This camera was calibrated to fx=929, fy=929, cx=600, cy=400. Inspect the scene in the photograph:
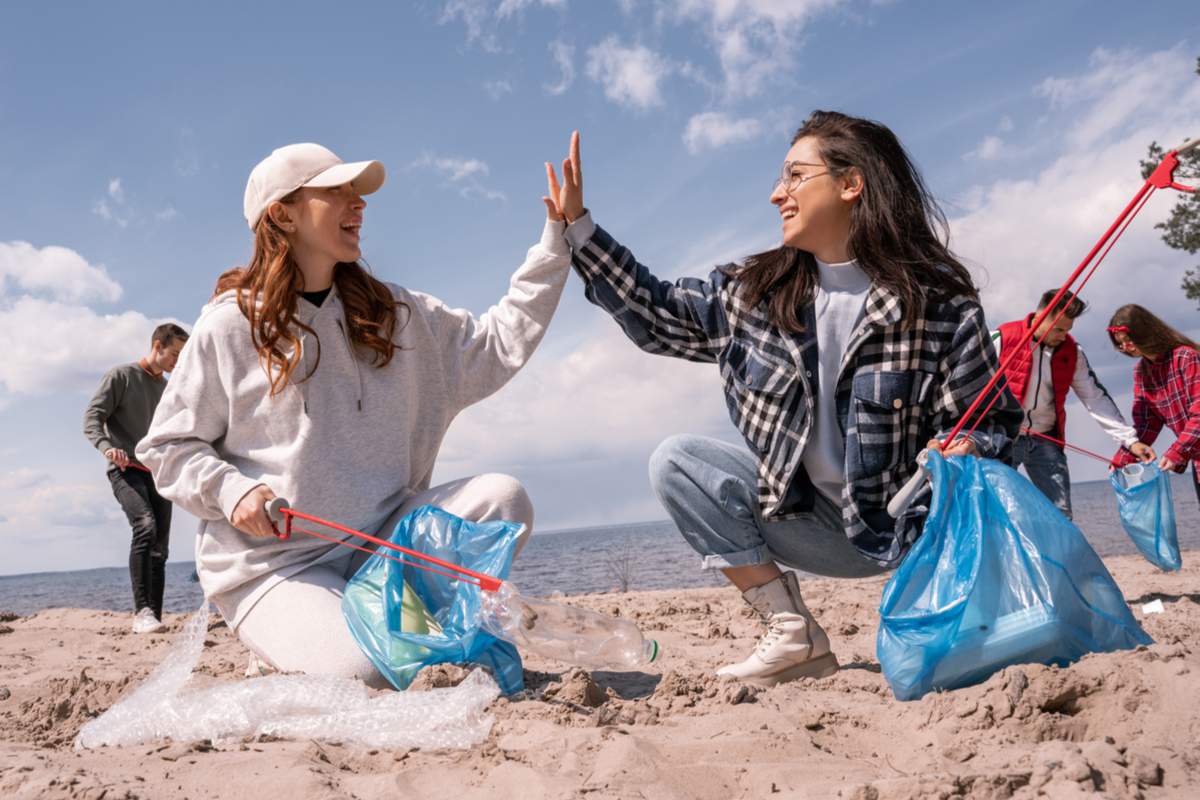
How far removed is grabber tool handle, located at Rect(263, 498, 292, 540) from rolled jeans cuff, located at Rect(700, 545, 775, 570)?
1134 millimetres

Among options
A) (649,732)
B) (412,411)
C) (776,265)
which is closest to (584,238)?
(776,265)

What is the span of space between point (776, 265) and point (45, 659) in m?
3.54

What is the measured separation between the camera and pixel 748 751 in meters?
1.74

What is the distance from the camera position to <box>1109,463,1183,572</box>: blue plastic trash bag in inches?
196

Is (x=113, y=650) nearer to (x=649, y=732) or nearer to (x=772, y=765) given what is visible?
(x=649, y=732)

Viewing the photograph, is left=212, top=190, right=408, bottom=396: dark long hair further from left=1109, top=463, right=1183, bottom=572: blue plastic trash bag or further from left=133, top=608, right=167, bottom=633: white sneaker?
left=1109, top=463, right=1183, bottom=572: blue plastic trash bag

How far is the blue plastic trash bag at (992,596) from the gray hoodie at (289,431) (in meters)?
1.30

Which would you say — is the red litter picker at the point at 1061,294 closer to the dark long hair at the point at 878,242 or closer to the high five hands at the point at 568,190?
the dark long hair at the point at 878,242

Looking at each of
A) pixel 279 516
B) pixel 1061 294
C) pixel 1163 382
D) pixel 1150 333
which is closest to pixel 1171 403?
pixel 1163 382

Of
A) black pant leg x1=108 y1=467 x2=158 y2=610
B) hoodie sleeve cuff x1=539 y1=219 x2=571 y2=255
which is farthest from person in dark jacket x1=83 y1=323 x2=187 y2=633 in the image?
hoodie sleeve cuff x1=539 y1=219 x2=571 y2=255

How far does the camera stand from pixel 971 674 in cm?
198

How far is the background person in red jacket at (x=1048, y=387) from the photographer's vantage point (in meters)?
4.67

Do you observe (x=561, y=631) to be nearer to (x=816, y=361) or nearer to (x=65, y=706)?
(x=816, y=361)

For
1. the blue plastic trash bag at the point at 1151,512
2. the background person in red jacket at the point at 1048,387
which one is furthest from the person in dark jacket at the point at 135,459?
the blue plastic trash bag at the point at 1151,512
